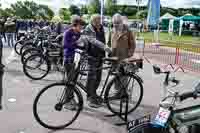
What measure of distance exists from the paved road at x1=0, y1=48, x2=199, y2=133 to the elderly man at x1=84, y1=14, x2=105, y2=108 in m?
0.31

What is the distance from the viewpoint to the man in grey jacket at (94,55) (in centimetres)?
737

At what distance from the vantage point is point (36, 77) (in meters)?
11.1

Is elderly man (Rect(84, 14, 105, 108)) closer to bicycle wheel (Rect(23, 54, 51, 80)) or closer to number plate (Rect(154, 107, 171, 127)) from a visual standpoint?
number plate (Rect(154, 107, 171, 127))

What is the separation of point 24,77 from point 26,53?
1705mm

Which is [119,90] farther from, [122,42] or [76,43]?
[76,43]

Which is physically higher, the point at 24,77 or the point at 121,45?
the point at 121,45

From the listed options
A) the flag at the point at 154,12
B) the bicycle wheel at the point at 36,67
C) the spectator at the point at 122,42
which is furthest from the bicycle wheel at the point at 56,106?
the flag at the point at 154,12

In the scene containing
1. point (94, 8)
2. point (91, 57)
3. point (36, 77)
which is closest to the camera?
point (91, 57)

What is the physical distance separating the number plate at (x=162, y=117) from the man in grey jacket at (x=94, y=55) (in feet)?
9.37

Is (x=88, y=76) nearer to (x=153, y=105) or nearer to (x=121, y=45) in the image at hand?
(x=121, y=45)

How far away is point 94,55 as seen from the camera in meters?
7.75

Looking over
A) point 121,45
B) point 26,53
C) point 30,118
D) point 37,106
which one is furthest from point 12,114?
point 26,53

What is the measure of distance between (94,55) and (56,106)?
5.09 ft

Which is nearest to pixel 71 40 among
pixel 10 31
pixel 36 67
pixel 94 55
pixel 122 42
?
pixel 94 55
